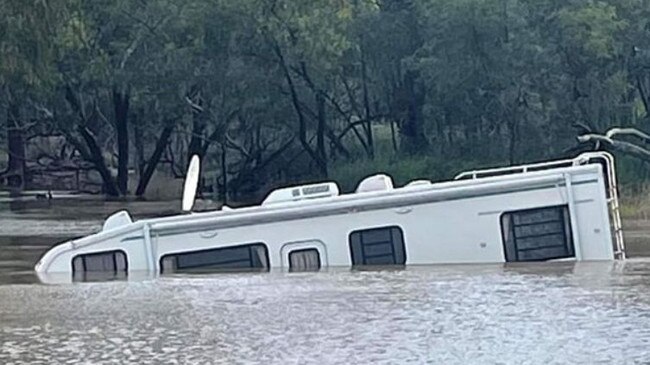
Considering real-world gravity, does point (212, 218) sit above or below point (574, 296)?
above

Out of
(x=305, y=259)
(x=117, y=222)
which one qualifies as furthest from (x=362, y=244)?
(x=117, y=222)

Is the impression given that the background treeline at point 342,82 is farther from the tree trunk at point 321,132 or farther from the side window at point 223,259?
the side window at point 223,259

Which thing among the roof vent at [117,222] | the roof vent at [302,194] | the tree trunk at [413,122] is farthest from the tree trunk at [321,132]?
the roof vent at [117,222]

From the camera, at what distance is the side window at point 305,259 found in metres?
23.3

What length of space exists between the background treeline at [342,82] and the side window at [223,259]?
21.4 metres

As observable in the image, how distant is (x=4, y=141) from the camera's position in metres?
75.1

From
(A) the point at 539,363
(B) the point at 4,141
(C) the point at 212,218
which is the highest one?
(B) the point at 4,141

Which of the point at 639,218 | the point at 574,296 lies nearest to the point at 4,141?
the point at 639,218

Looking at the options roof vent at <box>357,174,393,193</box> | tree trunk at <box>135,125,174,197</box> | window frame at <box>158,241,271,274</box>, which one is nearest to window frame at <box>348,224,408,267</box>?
roof vent at <box>357,174,393,193</box>

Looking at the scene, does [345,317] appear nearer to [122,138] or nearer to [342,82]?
[342,82]

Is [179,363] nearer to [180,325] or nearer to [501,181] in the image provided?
[180,325]

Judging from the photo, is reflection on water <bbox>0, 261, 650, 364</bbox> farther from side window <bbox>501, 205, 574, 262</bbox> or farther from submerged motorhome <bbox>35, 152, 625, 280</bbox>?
submerged motorhome <bbox>35, 152, 625, 280</bbox>

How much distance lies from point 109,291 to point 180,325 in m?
3.83

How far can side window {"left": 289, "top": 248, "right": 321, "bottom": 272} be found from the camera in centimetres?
2330
